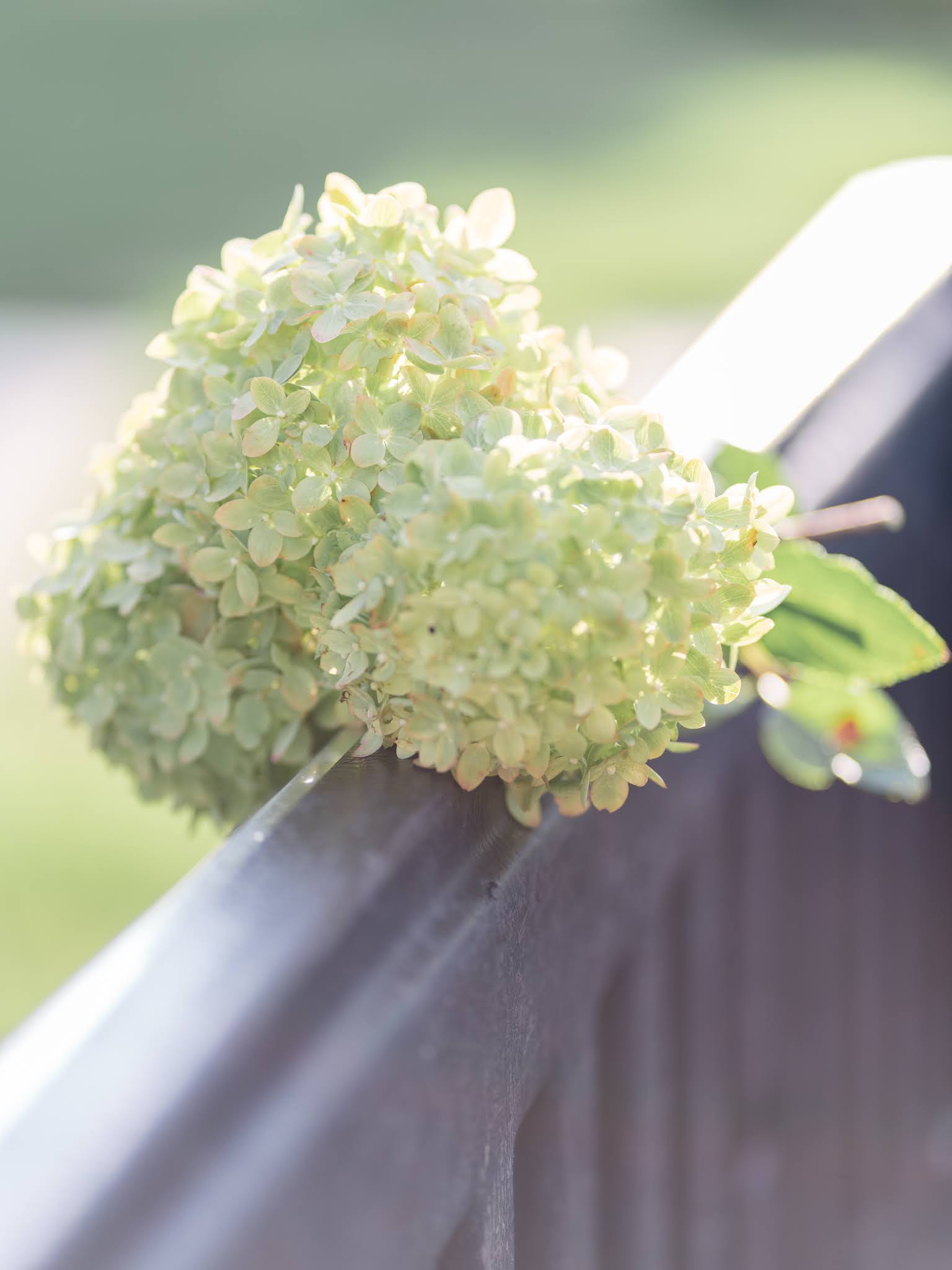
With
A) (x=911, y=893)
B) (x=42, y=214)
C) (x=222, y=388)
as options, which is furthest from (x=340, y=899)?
(x=42, y=214)

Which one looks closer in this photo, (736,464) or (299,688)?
(299,688)

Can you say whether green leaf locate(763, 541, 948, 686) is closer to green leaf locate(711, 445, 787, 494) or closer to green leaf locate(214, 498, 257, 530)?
green leaf locate(711, 445, 787, 494)

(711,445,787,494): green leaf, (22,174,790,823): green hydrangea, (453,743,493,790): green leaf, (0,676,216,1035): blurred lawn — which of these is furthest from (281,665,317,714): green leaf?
(0,676,216,1035): blurred lawn

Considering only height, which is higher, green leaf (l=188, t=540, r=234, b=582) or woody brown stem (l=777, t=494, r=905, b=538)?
green leaf (l=188, t=540, r=234, b=582)

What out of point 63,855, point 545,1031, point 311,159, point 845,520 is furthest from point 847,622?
point 311,159

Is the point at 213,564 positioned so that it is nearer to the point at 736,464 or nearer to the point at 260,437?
the point at 260,437

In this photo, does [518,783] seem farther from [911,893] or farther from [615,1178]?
[911,893]
